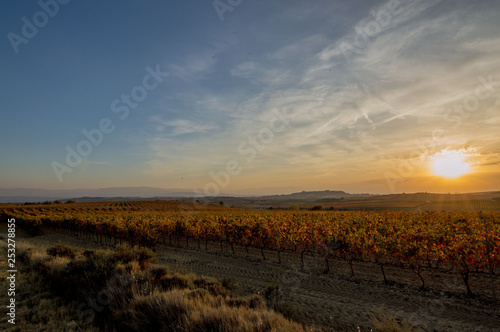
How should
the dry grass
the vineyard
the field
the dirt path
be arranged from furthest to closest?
the vineyard < the field < the dirt path < the dry grass

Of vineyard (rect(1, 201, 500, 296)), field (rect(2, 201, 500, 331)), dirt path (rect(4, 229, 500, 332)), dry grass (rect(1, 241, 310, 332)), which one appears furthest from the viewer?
vineyard (rect(1, 201, 500, 296))

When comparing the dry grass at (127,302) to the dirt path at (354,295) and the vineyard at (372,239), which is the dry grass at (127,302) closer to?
the dirt path at (354,295)

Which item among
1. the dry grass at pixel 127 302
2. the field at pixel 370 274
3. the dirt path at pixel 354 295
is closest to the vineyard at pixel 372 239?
the field at pixel 370 274

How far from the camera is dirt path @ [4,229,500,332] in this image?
7.37 m

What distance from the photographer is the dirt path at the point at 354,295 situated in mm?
7371

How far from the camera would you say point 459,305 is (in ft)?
28.9

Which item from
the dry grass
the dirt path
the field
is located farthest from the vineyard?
the dry grass

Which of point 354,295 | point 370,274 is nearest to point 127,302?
point 354,295

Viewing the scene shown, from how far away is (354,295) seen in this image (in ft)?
32.3

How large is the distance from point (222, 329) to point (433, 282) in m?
10.7

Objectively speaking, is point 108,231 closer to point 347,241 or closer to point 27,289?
point 27,289

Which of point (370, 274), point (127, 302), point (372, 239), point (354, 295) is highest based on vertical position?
point (372, 239)

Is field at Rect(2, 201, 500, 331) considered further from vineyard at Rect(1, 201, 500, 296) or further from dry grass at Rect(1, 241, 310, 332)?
dry grass at Rect(1, 241, 310, 332)

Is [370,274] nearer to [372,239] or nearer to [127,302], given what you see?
[372,239]
